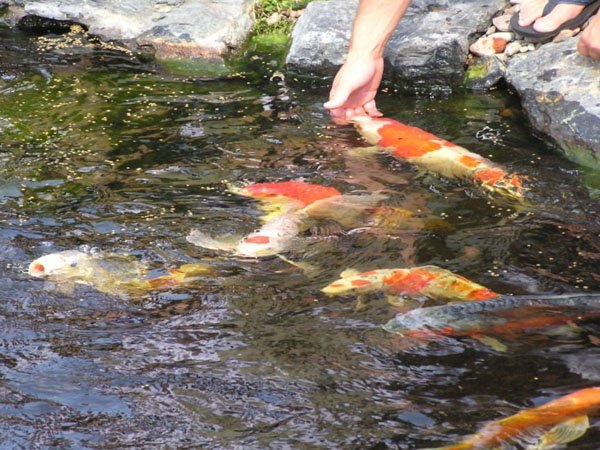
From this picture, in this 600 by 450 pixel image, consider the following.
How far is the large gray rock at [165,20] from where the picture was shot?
7.44 meters

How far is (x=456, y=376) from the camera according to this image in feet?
11.7

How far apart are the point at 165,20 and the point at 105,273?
382cm

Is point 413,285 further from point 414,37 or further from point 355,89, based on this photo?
point 414,37

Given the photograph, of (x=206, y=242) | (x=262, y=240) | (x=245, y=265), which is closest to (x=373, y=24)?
(x=262, y=240)

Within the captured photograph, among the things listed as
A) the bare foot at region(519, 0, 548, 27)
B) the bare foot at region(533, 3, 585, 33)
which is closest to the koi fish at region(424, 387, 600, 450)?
the bare foot at region(533, 3, 585, 33)

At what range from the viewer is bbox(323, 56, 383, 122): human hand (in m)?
6.10

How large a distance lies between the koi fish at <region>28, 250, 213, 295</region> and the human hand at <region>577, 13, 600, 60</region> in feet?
9.85

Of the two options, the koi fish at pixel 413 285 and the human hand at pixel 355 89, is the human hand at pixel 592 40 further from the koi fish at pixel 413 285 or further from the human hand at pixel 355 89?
the koi fish at pixel 413 285

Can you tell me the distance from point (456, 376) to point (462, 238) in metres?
1.28

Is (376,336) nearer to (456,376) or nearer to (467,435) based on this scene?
(456,376)

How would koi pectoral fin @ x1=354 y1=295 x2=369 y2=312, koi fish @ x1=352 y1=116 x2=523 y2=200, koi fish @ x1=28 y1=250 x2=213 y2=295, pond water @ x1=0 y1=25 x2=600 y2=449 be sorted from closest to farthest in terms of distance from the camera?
pond water @ x1=0 y1=25 x2=600 y2=449 < koi pectoral fin @ x1=354 y1=295 x2=369 y2=312 < koi fish @ x1=28 y1=250 x2=213 y2=295 < koi fish @ x1=352 y1=116 x2=523 y2=200

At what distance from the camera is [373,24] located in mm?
6121

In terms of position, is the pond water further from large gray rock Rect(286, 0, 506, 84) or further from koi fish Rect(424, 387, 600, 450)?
large gray rock Rect(286, 0, 506, 84)

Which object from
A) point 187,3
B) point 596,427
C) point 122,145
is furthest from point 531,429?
point 187,3
